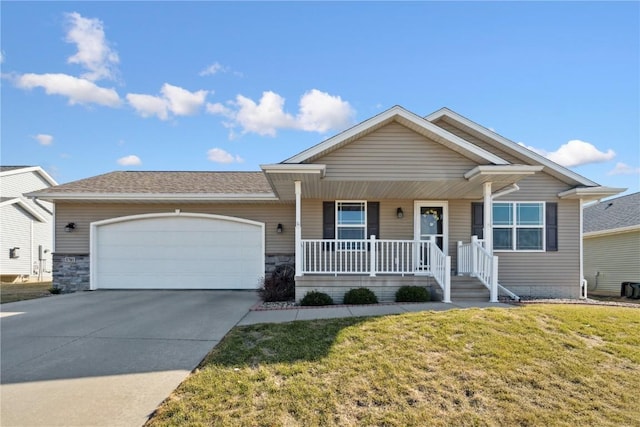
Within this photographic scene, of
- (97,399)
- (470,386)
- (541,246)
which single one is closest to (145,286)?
(97,399)

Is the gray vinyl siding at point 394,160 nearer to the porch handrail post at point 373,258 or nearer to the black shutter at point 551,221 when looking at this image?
the porch handrail post at point 373,258

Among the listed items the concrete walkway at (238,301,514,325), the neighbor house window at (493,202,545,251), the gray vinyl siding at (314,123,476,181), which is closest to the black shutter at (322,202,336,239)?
the gray vinyl siding at (314,123,476,181)

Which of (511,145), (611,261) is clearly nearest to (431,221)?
(511,145)

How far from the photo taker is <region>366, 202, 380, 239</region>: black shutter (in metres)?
11.7

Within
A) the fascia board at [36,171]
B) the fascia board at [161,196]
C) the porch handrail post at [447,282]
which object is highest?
the fascia board at [36,171]

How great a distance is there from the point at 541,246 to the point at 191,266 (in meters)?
11.1

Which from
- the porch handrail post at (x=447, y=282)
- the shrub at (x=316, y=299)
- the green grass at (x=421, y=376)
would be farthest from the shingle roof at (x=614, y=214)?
the shrub at (x=316, y=299)

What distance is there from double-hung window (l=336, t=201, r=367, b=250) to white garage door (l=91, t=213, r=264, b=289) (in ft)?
8.69

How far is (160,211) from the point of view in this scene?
1264 cm

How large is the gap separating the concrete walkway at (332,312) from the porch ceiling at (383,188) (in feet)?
9.96

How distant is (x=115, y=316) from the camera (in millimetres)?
8062

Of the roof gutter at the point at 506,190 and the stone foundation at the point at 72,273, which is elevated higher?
the roof gutter at the point at 506,190

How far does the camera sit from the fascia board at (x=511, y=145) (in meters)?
11.4

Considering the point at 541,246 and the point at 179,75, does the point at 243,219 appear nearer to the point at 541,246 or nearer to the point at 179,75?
the point at 179,75
